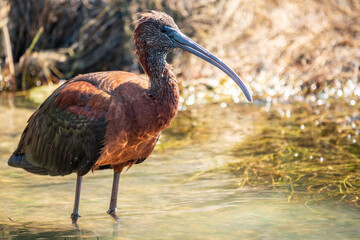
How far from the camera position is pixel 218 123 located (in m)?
9.09

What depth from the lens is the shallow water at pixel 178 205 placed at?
16.5ft

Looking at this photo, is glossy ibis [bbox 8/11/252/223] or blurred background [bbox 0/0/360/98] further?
blurred background [bbox 0/0/360/98]

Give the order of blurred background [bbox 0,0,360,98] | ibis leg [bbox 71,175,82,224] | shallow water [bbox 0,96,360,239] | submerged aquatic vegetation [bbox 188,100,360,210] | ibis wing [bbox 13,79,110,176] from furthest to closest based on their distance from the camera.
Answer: blurred background [bbox 0,0,360,98] → submerged aquatic vegetation [bbox 188,100,360,210] → ibis leg [bbox 71,175,82,224] → shallow water [bbox 0,96,360,239] → ibis wing [bbox 13,79,110,176]

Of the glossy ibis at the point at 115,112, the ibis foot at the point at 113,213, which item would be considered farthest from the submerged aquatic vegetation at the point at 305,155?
the glossy ibis at the point at 115,112

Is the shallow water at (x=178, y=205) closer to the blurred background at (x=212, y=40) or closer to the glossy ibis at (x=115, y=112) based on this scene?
the glossy ibis at (x=115, y=112)

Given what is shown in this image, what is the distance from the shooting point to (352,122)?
8750 millimetres

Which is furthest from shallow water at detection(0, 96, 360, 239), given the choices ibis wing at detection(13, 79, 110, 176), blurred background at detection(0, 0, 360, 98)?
blurred background at detection(0, 0, 360, 98)

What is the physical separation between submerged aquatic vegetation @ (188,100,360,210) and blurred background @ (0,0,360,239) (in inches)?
0.8

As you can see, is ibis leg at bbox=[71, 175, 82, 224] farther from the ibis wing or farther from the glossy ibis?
the ibis wing

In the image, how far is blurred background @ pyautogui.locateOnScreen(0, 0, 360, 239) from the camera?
530 cm

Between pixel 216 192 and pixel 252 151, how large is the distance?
1596 mm

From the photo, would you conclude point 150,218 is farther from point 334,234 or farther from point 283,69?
point 283,69

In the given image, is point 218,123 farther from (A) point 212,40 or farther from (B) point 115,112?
(B) point 115,112

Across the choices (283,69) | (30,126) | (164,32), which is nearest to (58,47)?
(283,69)
